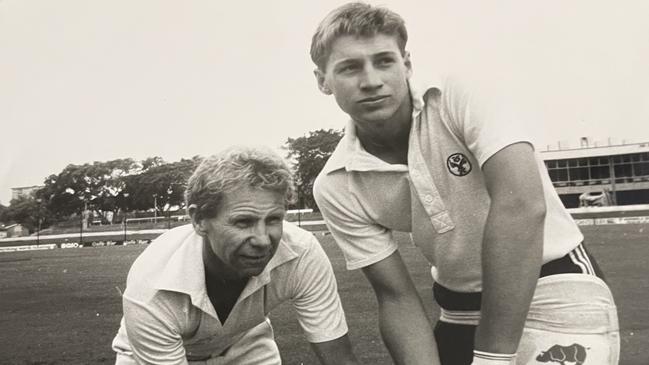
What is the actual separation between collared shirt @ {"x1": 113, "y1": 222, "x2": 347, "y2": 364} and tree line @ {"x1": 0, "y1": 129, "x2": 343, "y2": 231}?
86 cm

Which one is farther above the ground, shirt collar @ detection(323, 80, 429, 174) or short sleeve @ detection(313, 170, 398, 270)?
shirt collar @ detection(323, 80, 429, 174)

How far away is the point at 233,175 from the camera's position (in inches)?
53.8

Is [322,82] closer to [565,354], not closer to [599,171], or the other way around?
[565,354]

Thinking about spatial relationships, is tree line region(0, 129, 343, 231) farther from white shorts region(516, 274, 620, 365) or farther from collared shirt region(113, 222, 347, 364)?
white shorts region(516, 274, 620, 365)

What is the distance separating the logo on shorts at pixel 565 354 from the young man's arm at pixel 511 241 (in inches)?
3.5

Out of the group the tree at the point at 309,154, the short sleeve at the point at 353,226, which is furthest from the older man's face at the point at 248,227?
the tree at the point at 309,154

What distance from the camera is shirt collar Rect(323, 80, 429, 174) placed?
120 cm

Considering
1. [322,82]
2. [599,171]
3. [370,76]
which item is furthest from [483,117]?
[599,171]

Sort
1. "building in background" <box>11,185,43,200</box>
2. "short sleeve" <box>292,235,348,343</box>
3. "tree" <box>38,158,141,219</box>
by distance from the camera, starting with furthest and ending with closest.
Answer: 1. "tree" <box>38,158,141,219</box>
2. "building in background" <box>11,185,43,200</box>
3. "short sleeve" <box>292,235,348,343</box>

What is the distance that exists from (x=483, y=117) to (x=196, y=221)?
2.36 ft

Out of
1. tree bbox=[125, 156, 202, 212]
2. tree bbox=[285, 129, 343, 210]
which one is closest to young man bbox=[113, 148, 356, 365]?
tree bbox=[285, 129, 343, 210]

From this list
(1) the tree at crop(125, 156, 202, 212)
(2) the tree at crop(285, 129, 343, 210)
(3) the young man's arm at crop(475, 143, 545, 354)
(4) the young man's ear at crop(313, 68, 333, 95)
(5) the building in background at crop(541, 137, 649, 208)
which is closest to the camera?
(3) the young man's arm at crop(475, 143, 545, 354)

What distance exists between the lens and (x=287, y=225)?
1.56 meters

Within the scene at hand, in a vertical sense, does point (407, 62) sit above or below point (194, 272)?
above
